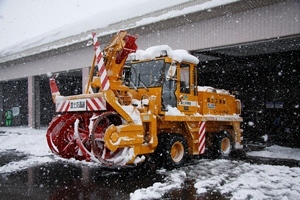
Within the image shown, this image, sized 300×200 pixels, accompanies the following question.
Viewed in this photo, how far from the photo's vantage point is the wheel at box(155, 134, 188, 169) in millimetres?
7426

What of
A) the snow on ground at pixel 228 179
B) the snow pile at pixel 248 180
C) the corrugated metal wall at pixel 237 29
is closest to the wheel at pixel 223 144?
the snow on ground at pixel 228 179

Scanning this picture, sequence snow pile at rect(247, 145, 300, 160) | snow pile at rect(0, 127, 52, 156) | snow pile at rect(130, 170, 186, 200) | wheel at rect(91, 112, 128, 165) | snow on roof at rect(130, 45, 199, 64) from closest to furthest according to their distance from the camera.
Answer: snow pile at rect(130, 170, 186, 200), wheel at rect(91, 112, 128, 165), snow on roof at rect(130, 45, 199, 64), snow pile at rect(247, 145, 300, 160), snow pile at rect(0, 127, 52, 156)

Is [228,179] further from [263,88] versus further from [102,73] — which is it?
[263,88]

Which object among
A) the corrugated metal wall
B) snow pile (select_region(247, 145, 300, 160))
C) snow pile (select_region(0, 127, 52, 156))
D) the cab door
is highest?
the corrugated metal wall

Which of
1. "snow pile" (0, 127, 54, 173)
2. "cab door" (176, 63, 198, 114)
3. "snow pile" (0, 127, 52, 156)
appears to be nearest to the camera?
"cab door" (176, 63, 198, 114)

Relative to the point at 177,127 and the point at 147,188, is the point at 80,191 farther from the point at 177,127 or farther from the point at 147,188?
the point at 177,127

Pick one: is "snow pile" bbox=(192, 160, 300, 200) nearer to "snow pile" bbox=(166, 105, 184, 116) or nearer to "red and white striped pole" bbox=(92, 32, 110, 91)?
"snow pile" bbox=(166, 105, 184, 116)

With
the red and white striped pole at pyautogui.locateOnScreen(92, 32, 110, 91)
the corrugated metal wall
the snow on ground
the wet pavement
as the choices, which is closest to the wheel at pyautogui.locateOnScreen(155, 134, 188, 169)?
the snow on ground

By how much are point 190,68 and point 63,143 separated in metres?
3.89

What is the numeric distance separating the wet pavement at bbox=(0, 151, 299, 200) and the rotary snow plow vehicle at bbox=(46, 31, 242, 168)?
47cm

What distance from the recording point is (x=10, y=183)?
6.29 m

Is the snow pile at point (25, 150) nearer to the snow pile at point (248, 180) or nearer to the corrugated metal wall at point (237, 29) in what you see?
the snow pile at point (248, 180)

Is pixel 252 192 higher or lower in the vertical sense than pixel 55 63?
lower

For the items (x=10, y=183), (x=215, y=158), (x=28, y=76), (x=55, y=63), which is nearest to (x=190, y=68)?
(x=215, y=158)
